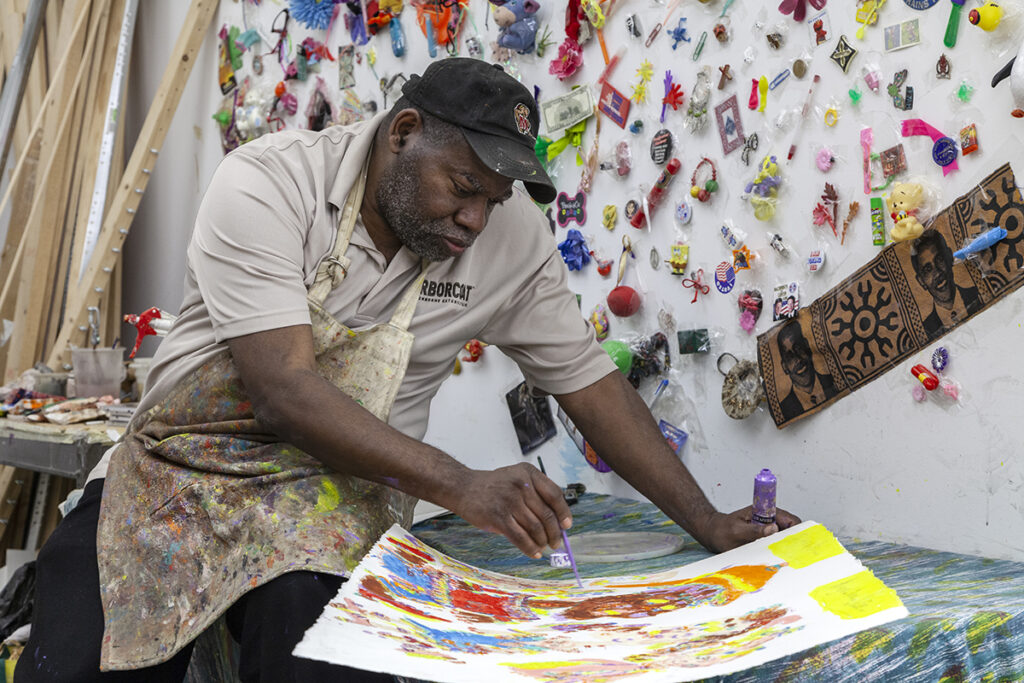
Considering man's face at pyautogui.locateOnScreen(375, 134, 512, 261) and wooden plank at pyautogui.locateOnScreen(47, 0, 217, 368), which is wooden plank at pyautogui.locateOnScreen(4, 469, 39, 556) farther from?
man's face at pyautogui.locateOnScreen(375, 134, 512, 261)

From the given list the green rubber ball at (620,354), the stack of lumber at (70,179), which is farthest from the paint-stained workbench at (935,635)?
the stack of lumber at (70,179)

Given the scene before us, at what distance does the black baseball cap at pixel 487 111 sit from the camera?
1.67m

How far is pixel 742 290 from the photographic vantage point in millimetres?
2049

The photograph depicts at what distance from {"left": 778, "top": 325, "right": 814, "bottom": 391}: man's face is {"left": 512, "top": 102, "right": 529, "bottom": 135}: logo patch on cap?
25.7 inches

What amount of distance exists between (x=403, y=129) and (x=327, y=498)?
65cm

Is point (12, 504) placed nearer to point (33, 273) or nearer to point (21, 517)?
point (21, 517)

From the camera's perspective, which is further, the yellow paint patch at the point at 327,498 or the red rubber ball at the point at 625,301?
the red rubber ball at the point at 625,301

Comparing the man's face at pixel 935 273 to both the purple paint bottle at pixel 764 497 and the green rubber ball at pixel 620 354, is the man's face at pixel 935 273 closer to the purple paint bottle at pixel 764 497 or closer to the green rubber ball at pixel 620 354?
the purple paint bottle at pixel 764 497

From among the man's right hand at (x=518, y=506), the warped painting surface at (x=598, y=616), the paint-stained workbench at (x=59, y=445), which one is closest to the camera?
the warped painting surface at (x=598, y=616)

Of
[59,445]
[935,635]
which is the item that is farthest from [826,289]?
[59,445]

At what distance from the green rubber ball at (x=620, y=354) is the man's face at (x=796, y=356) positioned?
1.25 feet

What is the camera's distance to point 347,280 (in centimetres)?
174

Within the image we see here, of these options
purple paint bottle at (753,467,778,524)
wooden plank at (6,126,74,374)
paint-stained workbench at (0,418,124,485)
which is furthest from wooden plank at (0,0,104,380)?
purple paint bottle at (753,467,778,524)

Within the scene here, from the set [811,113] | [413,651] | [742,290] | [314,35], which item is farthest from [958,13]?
[314,35]
